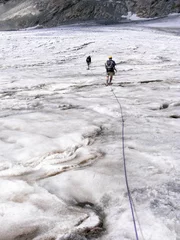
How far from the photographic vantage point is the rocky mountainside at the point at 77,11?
76125 millimetres

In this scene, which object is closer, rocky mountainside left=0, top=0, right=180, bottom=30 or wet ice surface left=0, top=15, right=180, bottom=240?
wet ice surface left=0, top=15, right=180, bottom=240

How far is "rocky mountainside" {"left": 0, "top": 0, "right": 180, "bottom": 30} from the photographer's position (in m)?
76.1

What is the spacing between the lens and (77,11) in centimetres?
8075

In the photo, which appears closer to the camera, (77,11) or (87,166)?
(87,166)

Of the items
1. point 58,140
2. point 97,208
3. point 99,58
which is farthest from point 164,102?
point 99,58

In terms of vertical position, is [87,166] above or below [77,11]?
below

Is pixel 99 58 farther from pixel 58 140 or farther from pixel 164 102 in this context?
pixel 58 140

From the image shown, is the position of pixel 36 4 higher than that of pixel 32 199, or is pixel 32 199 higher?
pixel 36 4

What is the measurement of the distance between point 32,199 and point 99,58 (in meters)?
20.0

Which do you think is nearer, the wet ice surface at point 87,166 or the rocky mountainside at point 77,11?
the wet ice surface at point 87,166

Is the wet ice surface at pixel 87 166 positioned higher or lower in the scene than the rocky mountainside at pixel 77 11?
lower

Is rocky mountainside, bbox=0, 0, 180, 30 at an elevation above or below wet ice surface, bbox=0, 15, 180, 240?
above

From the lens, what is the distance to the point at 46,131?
6230 millimetres

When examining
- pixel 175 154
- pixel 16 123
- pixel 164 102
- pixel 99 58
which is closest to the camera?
pixel 175 154
